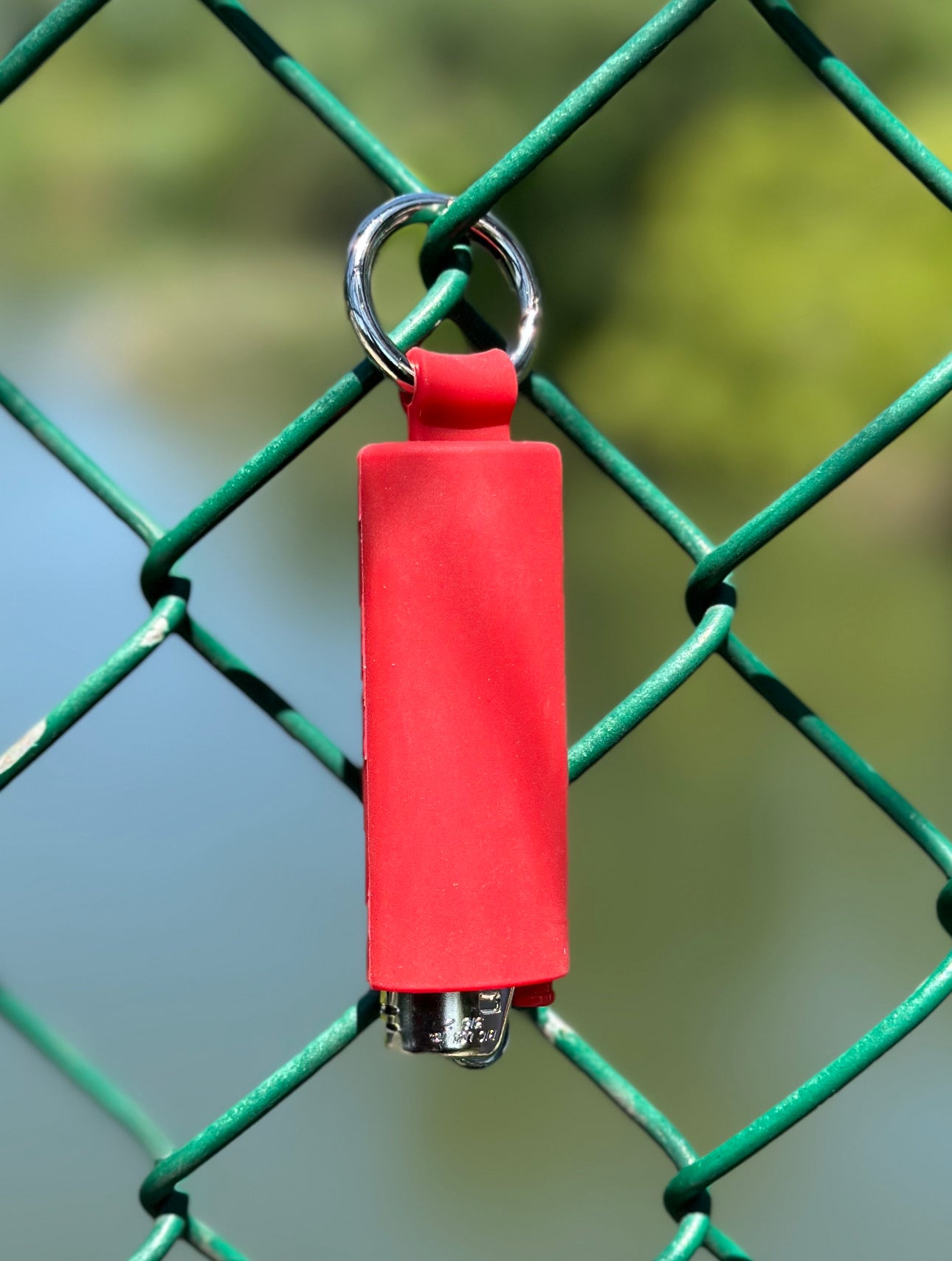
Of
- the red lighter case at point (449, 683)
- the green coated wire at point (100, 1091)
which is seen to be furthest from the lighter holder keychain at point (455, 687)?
the green coated wire at point (100, 1091)

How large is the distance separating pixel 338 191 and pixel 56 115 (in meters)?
0.29

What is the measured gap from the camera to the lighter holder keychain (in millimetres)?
265

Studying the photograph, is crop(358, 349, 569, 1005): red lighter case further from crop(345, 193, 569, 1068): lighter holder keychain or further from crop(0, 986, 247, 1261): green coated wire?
crop(0, 986, 247, 1261): green coated wire

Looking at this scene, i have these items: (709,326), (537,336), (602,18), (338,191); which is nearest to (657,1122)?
(537,336)

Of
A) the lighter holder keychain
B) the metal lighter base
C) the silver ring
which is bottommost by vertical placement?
the metal lighter base

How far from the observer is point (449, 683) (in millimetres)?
266

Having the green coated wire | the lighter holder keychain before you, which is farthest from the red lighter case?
the green coated wire

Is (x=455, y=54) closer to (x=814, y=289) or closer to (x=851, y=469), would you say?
(x=814, y=289)

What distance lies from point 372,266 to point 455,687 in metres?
0.09

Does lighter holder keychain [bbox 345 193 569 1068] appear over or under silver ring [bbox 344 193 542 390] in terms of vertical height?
under

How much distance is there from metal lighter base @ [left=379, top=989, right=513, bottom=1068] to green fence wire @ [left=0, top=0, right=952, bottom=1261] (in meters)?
0.05

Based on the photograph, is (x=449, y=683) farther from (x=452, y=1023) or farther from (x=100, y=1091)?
(x=100, y=1091)

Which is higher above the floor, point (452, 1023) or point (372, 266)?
point (372, 266)

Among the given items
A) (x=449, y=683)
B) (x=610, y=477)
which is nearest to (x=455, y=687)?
(x=449, y=683)
